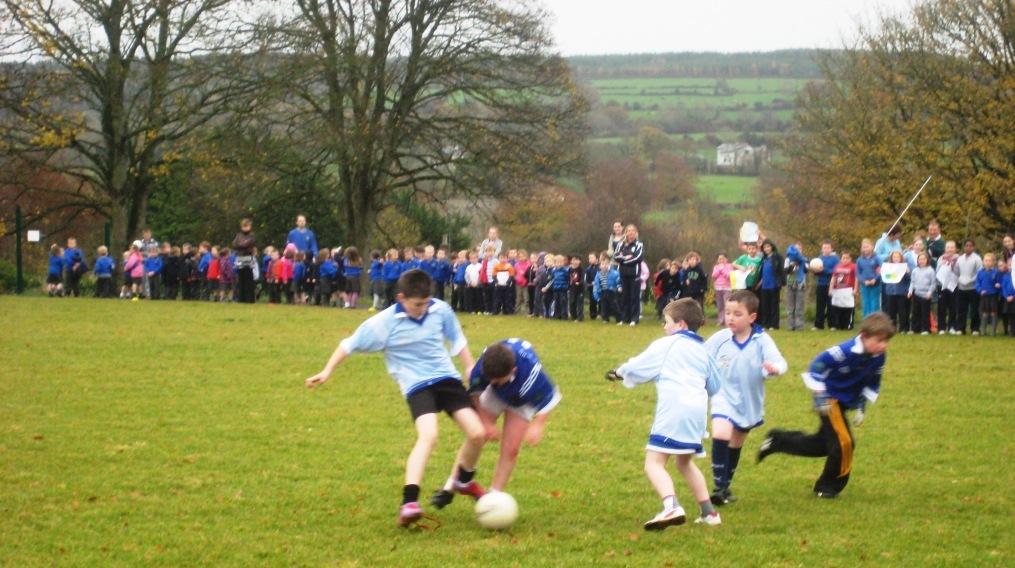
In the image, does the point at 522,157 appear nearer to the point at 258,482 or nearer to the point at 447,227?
the point at 447,227

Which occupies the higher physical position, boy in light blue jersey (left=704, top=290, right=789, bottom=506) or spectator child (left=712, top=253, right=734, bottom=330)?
spectator child (left=712, top=253, right=734, bottom=330)

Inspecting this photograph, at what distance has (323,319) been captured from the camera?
22281 millimetres

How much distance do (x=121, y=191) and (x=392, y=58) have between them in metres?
9.51

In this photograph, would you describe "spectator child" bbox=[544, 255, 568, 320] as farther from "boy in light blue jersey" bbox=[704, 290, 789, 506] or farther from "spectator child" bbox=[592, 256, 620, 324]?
"boy in light blue jersey" bbox=[704, 290, 789, 506]

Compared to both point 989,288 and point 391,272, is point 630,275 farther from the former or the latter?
point 391,272

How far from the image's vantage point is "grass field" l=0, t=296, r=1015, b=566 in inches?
248

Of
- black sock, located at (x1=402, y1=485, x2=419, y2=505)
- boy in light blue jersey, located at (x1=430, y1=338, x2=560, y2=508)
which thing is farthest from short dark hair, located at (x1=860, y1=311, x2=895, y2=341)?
black sock, located at (x1=402, y1=485, x2=419, y2=505)

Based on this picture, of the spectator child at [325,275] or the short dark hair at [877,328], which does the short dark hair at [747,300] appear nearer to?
the short dark hair at [877,328]

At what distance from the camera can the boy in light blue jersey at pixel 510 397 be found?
686cm

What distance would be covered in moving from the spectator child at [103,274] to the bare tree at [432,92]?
21.8 ft

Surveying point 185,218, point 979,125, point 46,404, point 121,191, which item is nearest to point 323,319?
point 46,404

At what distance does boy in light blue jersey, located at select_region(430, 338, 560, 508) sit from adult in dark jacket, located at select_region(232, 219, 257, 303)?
68.8 feet

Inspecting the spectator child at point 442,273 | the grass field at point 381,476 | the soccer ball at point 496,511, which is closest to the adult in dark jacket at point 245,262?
the spectator child at point 442,273

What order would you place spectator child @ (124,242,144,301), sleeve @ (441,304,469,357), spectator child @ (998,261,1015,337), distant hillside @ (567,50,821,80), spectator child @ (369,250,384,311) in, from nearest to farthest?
sleeve @ (441,304,469,357) → spectator child @ (998,261,1015,337) → spectator child @ (369,250,384,311) → spectator child @ (124,242,144,301) → distant hillside @ (567,50,821,80)
